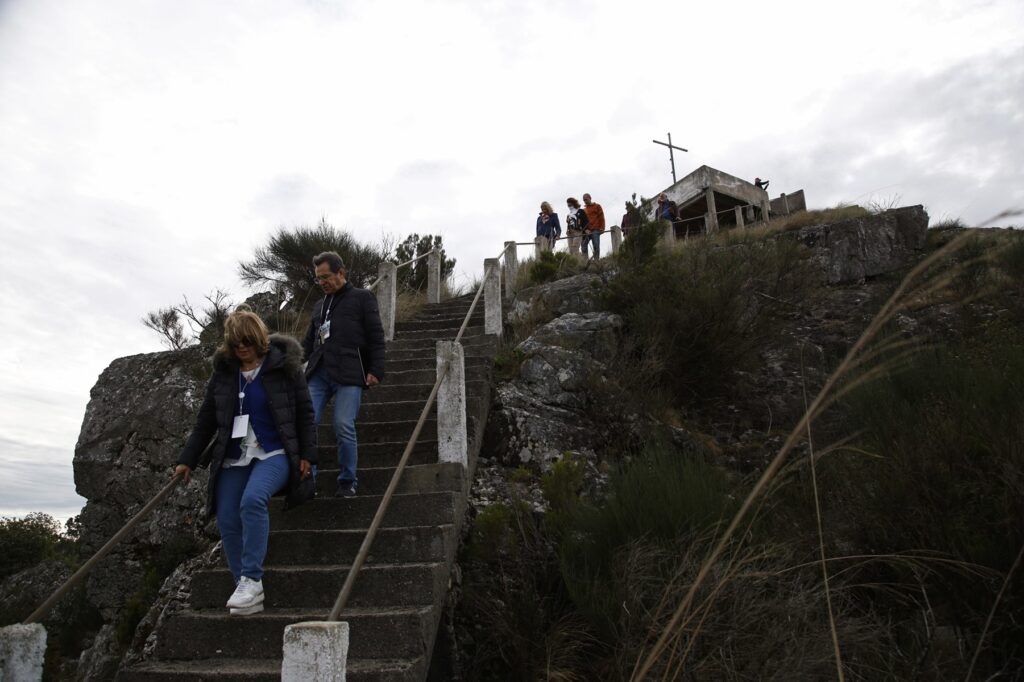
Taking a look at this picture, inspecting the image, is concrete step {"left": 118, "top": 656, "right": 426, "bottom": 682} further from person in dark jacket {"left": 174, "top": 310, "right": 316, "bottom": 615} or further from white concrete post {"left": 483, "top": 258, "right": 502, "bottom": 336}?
white concrete post {"left": 483, "top": 258, "right": 502, "bottom": 336}

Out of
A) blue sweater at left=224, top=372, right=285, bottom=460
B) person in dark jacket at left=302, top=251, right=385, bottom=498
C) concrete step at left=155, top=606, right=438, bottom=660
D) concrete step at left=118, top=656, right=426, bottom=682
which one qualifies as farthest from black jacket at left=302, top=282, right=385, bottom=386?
concrete step at left=118, top=656, right=426, bottom=682

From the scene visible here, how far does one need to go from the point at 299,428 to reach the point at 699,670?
8.44 feet

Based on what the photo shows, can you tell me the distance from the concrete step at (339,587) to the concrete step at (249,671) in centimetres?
43

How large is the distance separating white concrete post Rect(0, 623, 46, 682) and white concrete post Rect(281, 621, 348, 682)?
4.01 feet

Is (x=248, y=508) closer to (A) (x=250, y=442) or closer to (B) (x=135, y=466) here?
(A) (x=250, y=442)

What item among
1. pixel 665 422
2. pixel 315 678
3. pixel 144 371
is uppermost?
pixel 144 371

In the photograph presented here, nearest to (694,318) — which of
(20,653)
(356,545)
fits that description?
(356,545)

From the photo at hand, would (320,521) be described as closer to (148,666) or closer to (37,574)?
(148,666)

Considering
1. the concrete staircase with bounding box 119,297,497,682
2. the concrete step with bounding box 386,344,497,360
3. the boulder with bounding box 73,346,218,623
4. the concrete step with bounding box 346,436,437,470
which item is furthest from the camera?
the concrete step with bounding box 386,344,497,360

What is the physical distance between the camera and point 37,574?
1062 cm

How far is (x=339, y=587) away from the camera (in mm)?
4031

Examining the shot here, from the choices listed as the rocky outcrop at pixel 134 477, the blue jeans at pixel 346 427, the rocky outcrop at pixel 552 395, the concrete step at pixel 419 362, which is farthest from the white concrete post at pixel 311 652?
the concrete step at pixel 419 362

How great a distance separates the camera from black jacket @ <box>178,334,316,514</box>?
3.89 metres

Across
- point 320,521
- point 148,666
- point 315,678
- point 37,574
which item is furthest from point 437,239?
point 315,678
